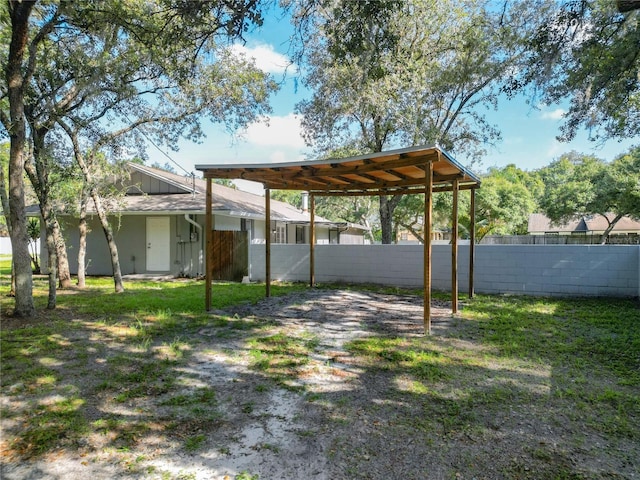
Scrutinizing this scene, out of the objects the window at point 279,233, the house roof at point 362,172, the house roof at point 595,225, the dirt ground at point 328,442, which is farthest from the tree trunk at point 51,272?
the house roof at point 595,225

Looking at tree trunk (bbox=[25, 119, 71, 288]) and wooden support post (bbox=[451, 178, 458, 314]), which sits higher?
tree trunk (bbox=[25, 119, 71, 288])

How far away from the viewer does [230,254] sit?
11133 mm

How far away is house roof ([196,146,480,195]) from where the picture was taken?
514 centimetres

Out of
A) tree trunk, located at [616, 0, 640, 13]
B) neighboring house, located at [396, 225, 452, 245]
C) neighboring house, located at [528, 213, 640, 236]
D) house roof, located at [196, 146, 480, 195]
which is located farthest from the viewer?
neighboring house, located at [396, 225, 452, 245]

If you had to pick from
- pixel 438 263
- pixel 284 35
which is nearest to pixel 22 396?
pixel 284 35

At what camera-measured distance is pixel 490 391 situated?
3191 mm

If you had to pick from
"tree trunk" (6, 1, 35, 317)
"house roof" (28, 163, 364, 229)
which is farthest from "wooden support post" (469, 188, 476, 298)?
"tree trunk" (6, 1, 35, 317)

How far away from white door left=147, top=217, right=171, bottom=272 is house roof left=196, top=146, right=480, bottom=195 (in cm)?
588

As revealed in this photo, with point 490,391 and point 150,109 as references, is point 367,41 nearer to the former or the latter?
point 490,391

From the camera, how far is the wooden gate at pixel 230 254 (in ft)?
36.1

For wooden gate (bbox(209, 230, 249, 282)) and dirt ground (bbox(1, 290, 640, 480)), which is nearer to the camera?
dirt ground (bbox(1, 290, 640, 480))

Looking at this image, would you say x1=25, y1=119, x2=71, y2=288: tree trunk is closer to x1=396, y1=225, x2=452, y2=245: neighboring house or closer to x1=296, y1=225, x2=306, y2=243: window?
x1=296, y1=225, x2=306, y2=243: window

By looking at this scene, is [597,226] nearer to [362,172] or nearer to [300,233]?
[300,233]

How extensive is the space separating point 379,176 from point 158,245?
819 cm
